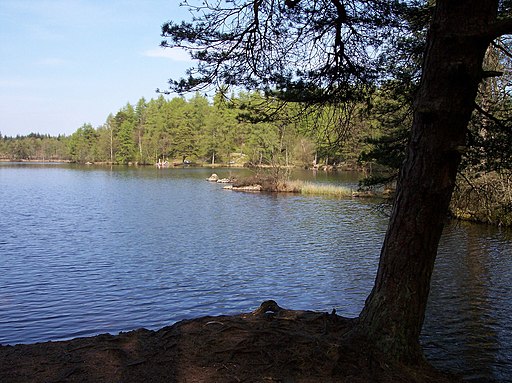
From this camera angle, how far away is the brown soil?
3.80 meters

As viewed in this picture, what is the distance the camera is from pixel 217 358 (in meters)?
4.05

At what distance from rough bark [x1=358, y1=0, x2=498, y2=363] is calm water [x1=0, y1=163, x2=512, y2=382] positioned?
2448mm

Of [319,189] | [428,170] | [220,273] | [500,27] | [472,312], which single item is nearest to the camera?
[500,27]

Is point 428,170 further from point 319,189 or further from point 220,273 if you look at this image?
point 319,189

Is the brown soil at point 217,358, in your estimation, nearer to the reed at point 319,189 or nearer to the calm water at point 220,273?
the calm water at point 220,273

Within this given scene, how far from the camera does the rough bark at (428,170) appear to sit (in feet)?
12.7

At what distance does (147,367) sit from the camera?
3.97m

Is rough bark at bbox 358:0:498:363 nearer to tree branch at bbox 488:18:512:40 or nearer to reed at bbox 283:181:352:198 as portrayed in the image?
tree branch at bbox 488:18:512:40

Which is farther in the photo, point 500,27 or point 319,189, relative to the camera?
point 319,189

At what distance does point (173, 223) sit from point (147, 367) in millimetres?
16369

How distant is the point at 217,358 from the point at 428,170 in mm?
2535

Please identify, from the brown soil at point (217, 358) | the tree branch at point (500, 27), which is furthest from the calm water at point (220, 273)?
the tree branch at point (500, 27)

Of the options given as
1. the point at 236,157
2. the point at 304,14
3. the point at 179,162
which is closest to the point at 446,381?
the point at 304,14

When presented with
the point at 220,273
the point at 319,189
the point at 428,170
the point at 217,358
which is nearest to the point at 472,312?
the point at 428,170
